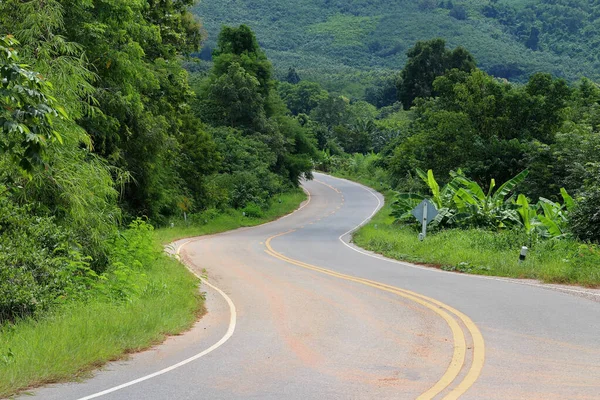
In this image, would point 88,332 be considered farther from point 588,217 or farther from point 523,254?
point 588,217

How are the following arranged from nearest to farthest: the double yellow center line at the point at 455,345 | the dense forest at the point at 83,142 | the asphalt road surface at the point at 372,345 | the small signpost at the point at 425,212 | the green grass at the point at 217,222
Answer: the double yellow center line at the point at 455,345
the asphalt road surface at the point at 372,345
the dense forest at the point at 83,142
the small signpost at the point at 425,212
the green grass at the point at 217,222

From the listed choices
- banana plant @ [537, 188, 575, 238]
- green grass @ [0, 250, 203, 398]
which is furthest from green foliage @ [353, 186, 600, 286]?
green grass @ [0, 250, 203, 398]

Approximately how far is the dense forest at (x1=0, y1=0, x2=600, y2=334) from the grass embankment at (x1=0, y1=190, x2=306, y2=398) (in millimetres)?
618

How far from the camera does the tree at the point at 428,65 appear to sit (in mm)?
77250

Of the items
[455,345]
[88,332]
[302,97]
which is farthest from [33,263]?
[302,97]

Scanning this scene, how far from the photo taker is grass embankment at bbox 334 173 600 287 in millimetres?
15516

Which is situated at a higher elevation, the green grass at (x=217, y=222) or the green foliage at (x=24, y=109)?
the green foliage at (x=24, y=109)

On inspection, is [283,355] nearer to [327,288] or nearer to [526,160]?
[327,288]

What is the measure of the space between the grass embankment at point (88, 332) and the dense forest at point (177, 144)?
0.62 meters

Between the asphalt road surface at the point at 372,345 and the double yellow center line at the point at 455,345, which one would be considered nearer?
→ the double yellow center line at the point at 455,345

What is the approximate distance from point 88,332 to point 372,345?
3641mm

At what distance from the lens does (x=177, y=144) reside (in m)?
28.3

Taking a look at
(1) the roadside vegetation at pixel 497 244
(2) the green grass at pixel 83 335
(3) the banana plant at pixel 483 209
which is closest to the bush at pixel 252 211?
(1) the roadside vegetation at pixel 497 244

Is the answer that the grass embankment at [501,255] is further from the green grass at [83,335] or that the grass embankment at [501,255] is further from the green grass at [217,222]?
→ the green grass at [217,222]
